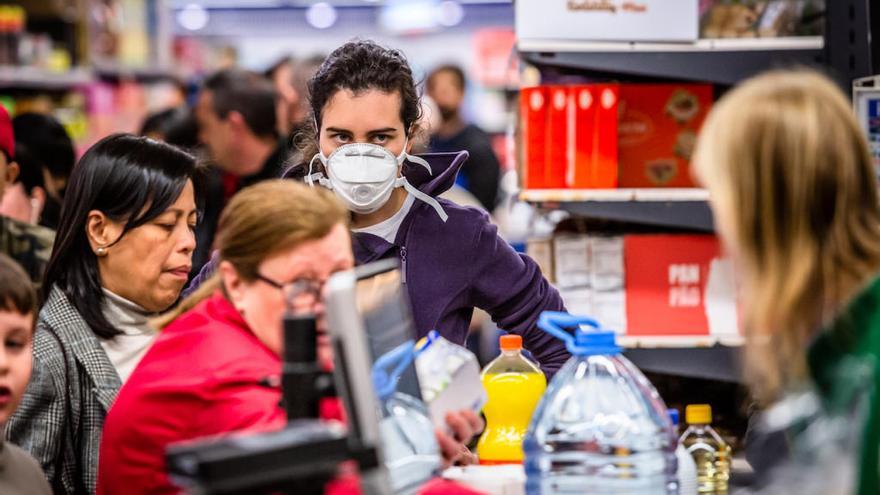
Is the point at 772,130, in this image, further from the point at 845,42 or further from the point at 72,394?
the point at 845,42

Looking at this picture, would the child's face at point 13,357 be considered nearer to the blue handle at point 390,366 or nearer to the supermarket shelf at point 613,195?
the blue handle at point 390,366

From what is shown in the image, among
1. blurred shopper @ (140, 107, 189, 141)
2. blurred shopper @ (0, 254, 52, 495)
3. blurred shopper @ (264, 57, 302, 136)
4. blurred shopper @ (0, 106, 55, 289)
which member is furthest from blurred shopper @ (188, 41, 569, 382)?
blurred shopper @ (140, 107, 189, 141)

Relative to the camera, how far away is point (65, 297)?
306 centimetres

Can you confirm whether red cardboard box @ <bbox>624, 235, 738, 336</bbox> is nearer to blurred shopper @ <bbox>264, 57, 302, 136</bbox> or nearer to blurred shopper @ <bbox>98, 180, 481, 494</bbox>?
blurred shopper @ <bbox>264, 57, 302, 136</bbox>

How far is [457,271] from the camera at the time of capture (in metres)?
3.18

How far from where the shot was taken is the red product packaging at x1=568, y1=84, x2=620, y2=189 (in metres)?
4.71

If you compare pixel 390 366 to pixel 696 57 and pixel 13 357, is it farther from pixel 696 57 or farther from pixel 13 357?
pixel 696 57

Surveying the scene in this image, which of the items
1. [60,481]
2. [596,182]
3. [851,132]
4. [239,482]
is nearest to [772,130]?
[851,132]

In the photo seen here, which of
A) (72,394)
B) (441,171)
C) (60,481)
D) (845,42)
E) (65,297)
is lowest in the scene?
(60,481)

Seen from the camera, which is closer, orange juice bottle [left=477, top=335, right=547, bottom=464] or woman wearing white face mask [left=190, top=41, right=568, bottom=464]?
orange juice bottle [left=477, top=335, right=547, bottom=464]

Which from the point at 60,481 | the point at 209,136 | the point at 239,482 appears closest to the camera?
the point at 239,482

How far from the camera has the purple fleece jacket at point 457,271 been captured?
315 cm

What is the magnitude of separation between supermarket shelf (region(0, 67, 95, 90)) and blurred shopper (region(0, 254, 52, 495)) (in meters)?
4.83

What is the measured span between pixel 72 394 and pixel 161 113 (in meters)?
4.73
